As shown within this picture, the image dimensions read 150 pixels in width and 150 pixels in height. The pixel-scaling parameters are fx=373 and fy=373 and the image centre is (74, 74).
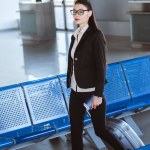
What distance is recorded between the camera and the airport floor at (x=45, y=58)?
5.20 metres

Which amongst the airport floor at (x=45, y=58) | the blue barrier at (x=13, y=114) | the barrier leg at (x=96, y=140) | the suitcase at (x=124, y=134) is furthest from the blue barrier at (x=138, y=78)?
the blue barrier at (x=13, y=114)

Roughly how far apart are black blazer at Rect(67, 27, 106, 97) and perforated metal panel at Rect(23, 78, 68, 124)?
3.59 ft

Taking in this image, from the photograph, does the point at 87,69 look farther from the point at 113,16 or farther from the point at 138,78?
the point at 113,16

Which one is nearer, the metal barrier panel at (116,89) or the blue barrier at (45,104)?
the blue barrier at (45,104)

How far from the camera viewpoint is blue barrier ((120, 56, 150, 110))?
15.6 ft

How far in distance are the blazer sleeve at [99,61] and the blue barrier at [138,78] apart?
170cm

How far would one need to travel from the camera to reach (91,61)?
3053mm

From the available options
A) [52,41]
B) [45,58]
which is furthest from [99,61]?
[52,41]

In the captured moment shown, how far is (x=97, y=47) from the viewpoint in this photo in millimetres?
2973

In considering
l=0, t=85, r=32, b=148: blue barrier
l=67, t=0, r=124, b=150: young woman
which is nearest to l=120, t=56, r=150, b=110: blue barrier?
l=0, t=85, r=32, b=148: blue barrier

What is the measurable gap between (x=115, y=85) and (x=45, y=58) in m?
5.80

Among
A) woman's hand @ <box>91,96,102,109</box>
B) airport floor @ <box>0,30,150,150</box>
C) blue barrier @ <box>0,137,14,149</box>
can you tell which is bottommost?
airport floor @ <box>0,30,150,150</box>

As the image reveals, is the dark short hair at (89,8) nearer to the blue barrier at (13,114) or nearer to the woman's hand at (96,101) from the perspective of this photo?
the woman's hand at (96,101)

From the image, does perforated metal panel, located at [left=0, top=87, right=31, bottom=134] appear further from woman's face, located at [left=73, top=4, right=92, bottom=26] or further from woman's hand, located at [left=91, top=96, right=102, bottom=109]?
woman's face, located at [left=73, top=4, right=92, bottom=26]
